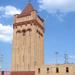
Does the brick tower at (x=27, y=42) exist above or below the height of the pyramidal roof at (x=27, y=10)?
below

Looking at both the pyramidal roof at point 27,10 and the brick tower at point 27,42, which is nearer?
the brick tower at point 27,42

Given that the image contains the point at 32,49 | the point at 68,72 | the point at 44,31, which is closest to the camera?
the point at 68,72

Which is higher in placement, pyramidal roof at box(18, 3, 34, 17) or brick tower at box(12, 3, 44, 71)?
pyramidal roof at box(18, 3, 34, 17)

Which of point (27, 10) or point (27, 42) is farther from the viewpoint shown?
point (27, 10)

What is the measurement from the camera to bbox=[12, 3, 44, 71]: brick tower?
66562 millimetres

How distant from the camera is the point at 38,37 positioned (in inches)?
2771

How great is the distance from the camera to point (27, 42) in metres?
68.2

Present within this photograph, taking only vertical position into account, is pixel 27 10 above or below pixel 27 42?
above

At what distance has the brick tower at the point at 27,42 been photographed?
66562 millimetres

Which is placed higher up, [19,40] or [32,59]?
[19,40]

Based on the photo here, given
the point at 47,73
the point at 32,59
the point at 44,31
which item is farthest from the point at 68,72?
the point at 44,31

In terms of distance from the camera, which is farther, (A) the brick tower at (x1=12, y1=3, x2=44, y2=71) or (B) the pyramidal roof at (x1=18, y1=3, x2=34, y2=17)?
(B) the pyramidal roof at (x1=18, y1=3, x2=34, y2=17)

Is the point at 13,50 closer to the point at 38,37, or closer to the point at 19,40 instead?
the point at 19,40

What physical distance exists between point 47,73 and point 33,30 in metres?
14.6
